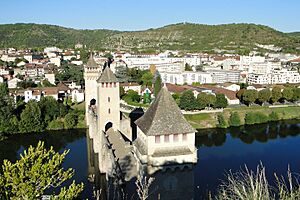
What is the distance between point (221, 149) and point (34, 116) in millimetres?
24039

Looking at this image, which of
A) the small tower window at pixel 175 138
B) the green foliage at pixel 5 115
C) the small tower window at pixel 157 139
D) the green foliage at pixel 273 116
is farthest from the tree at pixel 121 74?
the small tower window at pixel 157 139

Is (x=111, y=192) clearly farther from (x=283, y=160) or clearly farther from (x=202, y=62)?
(x=202, y=62)

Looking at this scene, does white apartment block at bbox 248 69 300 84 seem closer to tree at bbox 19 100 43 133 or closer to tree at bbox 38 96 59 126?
tree at bbox 38 96 59 126

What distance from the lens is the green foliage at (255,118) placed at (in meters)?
50.3

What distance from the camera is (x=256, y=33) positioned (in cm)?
17038

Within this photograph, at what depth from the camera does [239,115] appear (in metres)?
51.2

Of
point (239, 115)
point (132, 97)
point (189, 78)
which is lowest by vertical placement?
point (239, 115)

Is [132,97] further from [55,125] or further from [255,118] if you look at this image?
[255,118]

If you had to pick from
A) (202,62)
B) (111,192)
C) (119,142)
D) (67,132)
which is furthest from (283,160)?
(202,62)

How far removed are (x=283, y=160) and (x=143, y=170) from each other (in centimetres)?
2248

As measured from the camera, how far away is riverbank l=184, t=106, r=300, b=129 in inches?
1910

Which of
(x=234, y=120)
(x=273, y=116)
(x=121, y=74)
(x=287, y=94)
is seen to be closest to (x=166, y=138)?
(x=234, y=120)

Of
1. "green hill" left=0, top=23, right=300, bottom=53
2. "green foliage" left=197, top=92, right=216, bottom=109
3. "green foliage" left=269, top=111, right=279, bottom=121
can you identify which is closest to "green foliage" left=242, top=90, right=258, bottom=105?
"green foliage" left=269, top=111, right=279, bottom=121

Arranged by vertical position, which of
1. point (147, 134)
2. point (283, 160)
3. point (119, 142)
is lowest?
point (283, 160)
